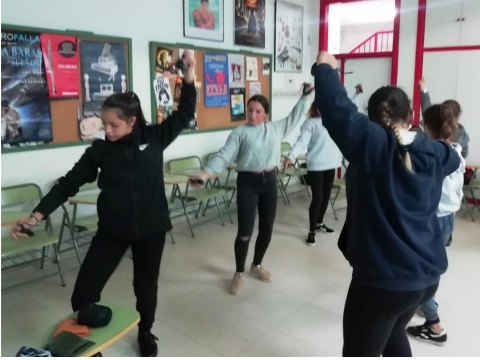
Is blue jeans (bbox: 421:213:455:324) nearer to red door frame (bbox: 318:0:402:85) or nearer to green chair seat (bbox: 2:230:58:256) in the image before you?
green chair seat (bbox: 2:230:58:256)

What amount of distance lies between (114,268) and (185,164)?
2.90m

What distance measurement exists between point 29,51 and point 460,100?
5.10 m

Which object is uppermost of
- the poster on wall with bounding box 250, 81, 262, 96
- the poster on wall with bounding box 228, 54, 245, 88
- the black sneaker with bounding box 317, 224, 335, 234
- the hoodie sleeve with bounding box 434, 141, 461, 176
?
the poster on wall with bounding box 228, 54, 245, 88

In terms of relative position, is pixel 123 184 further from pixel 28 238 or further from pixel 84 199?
pixel 84 199

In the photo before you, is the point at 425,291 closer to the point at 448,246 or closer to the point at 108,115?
the point at 108,115

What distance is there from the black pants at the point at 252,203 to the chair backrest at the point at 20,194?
5.74ft

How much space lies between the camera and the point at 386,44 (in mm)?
9539

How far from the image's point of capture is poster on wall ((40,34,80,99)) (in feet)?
12.5

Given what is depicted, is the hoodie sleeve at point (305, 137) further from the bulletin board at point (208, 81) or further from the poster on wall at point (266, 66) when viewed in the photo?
the poster on wall at point (266, 66)

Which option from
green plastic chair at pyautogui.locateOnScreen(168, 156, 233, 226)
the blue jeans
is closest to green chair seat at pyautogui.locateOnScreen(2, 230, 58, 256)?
green plastic chair at pyautogui.locateOnScreen(168, 156, 233, 226)

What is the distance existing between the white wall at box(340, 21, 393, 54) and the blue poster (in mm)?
5568

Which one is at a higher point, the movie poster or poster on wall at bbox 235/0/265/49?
poster on wall at bbox 235/0/265/49

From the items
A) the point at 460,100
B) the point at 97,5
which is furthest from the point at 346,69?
the point at 97,5

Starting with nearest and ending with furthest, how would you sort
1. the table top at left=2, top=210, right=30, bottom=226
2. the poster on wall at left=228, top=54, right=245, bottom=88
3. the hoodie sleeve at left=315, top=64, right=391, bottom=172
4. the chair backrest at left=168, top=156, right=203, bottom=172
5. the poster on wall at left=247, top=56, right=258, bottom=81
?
1. the hoodie sleeve at left=315, top=64, right=391, bottom=172
2. the table top at left=2, top=210, right=30, bottom=226
3. the chair backrest at left=168, top=156, right=203, bottom=172
4. the poster on wall at left=228, top=54, right=245, bottom=88
5. the poster on wall at left=247, top=56, right=258, bottom=81
